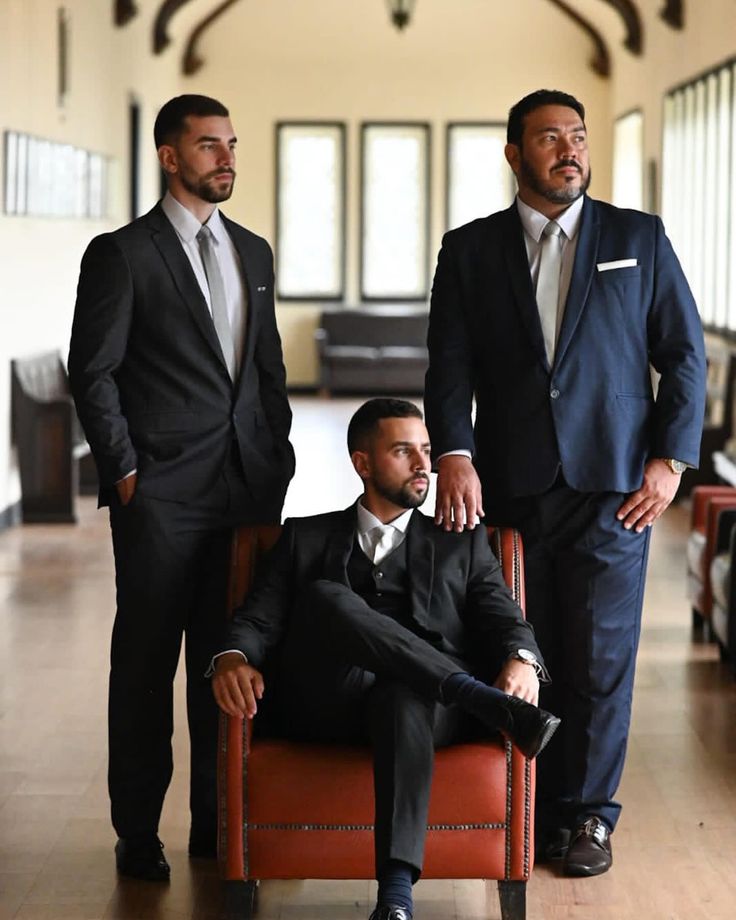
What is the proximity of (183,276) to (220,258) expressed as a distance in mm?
134

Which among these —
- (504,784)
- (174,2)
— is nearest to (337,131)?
(174,2)

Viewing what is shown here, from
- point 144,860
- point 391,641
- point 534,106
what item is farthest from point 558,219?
point 144,860

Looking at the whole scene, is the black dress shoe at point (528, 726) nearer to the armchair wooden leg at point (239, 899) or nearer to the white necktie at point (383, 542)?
the white necktie at point (383, 542)

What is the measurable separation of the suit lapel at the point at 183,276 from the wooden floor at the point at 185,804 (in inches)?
52.2

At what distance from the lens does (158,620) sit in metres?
4.00

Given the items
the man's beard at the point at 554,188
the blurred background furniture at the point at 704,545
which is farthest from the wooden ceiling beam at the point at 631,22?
the man's beard at the point at 554,188

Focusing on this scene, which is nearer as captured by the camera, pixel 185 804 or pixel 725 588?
pixel 185 804

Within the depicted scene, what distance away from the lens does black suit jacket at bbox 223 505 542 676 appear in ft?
12.1

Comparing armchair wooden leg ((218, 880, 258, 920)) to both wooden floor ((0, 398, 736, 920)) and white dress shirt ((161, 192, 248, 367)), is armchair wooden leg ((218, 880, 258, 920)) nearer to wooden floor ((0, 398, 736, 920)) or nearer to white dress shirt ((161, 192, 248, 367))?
wooden floor ((0, 398, 736, 920))

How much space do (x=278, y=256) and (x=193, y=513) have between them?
16032 mm

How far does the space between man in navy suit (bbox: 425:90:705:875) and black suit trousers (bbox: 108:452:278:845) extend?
58 cm

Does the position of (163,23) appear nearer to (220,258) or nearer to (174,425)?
(220,258)

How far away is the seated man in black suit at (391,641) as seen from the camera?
11.0ft

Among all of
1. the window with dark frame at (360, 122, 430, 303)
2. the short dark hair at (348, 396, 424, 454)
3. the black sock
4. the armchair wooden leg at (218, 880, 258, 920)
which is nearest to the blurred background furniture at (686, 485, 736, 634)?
the short dark hair at (348, 396, 424, 454)
